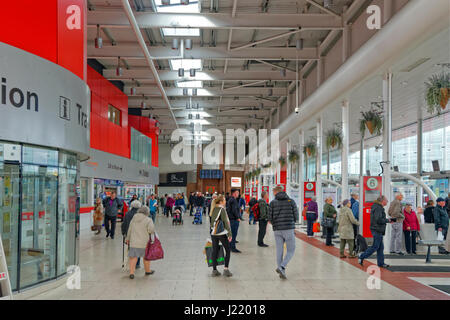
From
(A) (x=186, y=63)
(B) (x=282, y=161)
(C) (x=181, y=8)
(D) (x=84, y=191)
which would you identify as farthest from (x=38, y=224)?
(B) (x=282, y=161)

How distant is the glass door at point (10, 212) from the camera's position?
5781 millimetres

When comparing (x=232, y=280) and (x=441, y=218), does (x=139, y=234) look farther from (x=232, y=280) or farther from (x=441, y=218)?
(x=441, y=218)

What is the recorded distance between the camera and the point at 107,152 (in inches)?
752

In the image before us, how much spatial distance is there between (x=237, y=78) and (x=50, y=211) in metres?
11.6

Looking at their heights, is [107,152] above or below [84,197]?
above

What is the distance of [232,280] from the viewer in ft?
23.0

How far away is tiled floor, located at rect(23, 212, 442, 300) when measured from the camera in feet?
19.9

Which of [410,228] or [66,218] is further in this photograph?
[410,228]

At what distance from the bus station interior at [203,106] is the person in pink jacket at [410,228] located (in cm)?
28

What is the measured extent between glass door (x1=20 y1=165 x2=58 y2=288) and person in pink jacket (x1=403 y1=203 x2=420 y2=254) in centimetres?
749

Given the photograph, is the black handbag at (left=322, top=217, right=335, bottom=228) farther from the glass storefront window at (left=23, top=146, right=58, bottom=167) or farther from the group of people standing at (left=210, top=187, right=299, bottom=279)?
the glass storefront window at (left=23, top=146, right=58, bottom=167)

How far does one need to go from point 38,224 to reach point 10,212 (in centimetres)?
59

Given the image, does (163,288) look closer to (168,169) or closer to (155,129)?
(155,129)
